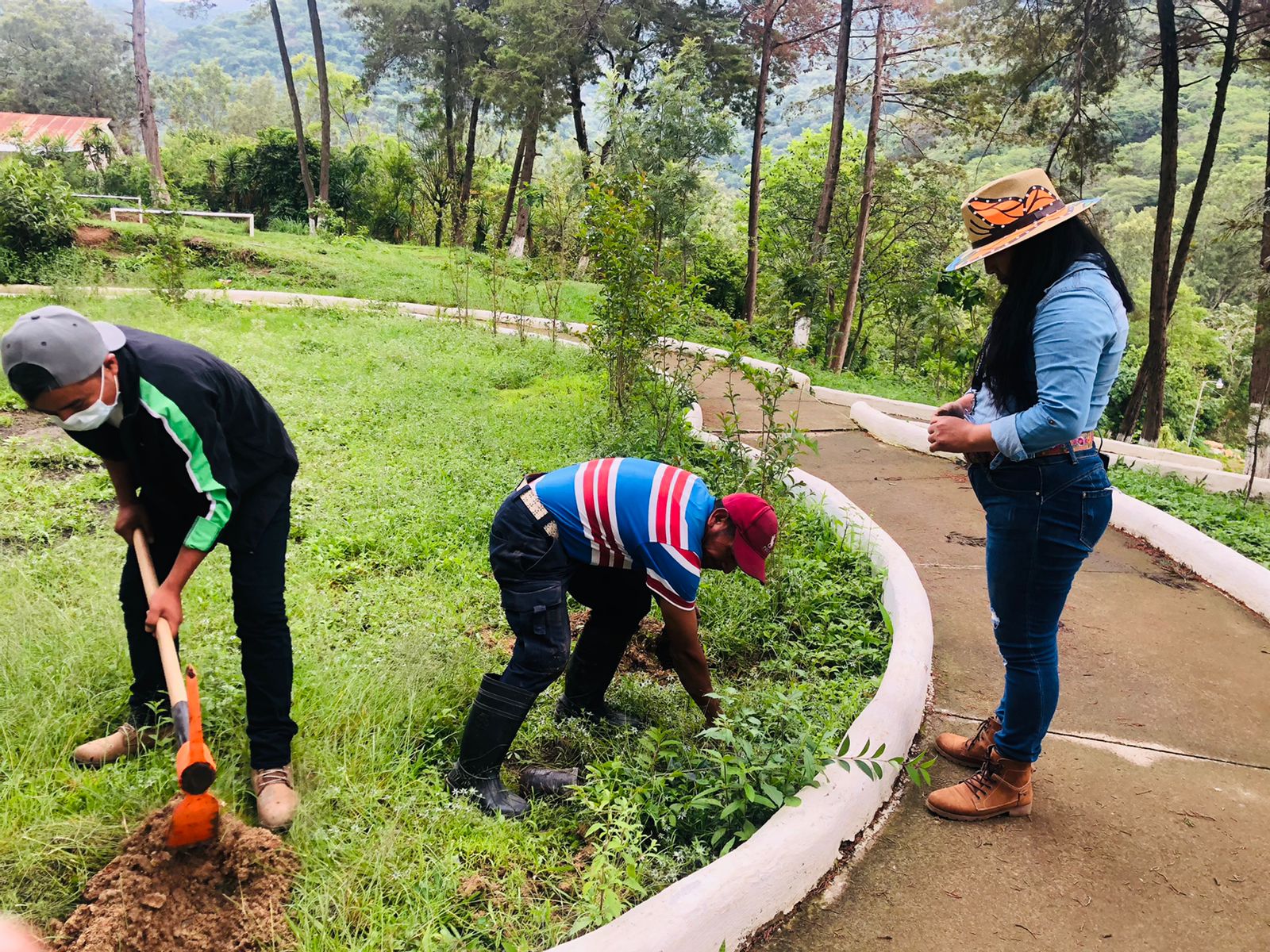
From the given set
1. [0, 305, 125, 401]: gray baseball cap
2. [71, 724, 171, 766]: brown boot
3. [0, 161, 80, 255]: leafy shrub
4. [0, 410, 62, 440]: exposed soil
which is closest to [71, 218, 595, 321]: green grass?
[0, 161, 80, 255]: leafy shrub

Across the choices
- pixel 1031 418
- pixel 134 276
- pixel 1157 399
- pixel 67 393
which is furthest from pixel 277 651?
pixel 134 276

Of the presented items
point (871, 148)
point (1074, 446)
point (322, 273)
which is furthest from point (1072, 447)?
point (322, 273)

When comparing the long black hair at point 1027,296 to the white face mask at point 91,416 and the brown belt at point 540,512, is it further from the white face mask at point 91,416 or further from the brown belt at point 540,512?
the white face mask at point 91,416

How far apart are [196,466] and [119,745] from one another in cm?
Answer: 111

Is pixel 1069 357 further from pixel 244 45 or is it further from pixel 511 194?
pixel 244 45

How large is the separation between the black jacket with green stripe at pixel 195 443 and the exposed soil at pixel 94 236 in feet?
54.7

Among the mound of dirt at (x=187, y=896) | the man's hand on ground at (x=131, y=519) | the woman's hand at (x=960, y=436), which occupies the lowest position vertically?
the mound of dirt at (x=187, y=896)

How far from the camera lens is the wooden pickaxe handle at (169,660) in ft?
7.48

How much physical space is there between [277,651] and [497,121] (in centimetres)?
2269

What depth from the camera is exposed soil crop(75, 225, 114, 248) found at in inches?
639

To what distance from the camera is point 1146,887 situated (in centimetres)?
269

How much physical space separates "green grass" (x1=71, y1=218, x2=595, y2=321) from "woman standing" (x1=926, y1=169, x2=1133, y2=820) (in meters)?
11.6

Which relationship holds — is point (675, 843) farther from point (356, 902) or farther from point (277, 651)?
point (277, 651)

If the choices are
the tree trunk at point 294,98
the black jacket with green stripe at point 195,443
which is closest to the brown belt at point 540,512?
the black jacket with green stripe at point 195,443
